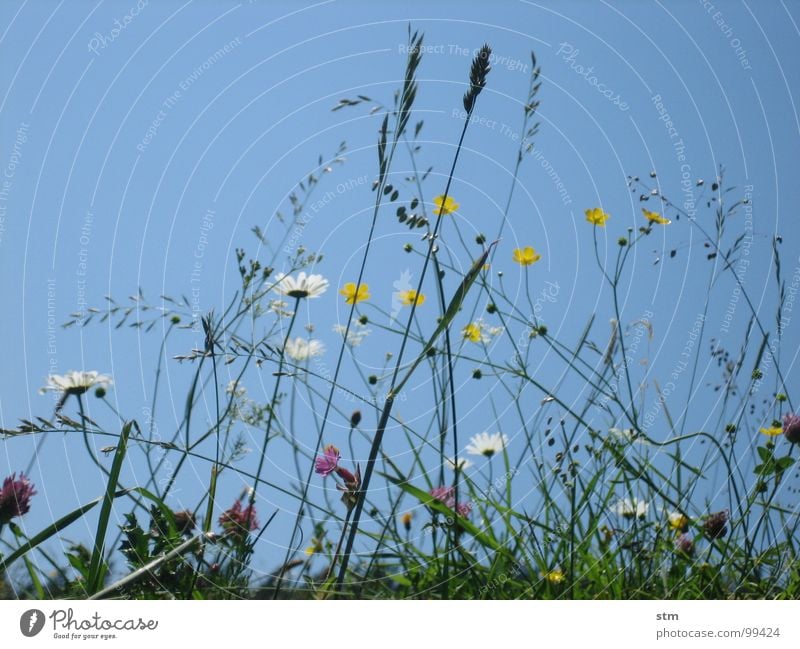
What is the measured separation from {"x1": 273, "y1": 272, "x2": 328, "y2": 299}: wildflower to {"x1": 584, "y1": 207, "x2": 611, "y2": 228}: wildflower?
0.55m

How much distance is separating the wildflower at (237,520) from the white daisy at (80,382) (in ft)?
0.95

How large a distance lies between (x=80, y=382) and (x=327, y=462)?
0.43 m

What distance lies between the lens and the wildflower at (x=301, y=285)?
1.60 meters

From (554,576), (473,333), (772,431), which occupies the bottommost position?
(554,576)

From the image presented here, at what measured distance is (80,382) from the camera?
58.5 inches

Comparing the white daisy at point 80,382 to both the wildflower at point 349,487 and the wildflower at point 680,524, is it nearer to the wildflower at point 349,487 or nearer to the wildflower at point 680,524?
the wildflower at point 349,487

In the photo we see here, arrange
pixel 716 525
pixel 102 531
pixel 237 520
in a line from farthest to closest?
pixel 716 525, pixel 237 520, pixel 102 531

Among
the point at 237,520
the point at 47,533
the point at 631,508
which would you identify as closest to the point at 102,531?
the point at 47,533

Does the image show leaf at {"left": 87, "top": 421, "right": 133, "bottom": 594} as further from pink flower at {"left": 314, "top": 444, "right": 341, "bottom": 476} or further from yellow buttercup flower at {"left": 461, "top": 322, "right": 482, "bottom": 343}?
yellow buttercup flower at {"left": 461, "top": 322, "right": 482, "bottom": 343}

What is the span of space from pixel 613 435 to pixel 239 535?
717mm

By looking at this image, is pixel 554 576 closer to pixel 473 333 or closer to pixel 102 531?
pixel 473 333
